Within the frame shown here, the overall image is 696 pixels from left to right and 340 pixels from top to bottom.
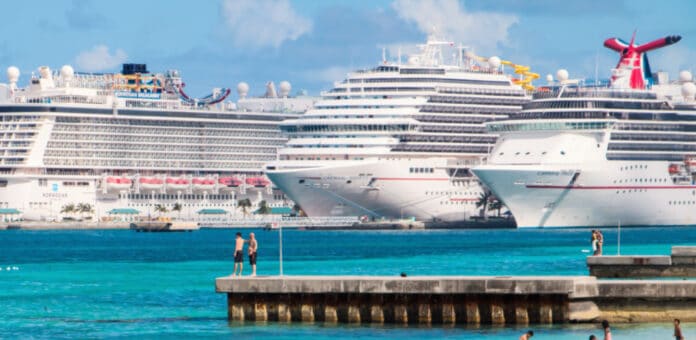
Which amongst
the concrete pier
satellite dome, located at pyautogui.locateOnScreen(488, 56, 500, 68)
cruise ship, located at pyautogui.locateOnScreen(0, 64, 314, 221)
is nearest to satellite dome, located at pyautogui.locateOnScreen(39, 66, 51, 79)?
cruise ship, located at pyautogui.locateOnScreen(0, 64, 314, 221)

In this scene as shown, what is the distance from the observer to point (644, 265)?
52000 mm

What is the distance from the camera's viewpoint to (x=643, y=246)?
87375 mm

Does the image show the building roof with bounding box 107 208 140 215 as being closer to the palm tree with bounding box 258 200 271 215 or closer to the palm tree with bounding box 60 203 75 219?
the palm tree with bounding box 60 203 75 219

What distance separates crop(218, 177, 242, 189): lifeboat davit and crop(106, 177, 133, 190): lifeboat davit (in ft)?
30.7

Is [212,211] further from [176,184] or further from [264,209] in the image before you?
[264,209]

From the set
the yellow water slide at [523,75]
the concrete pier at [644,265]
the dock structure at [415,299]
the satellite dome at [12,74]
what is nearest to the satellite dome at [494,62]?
the yellow water slide at [523,75]

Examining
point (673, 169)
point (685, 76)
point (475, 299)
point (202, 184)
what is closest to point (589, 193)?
point (673, 169)

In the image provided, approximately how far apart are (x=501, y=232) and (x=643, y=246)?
37466 mm

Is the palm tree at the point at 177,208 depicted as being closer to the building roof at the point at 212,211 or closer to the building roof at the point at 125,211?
the building roof at the point at 212,211

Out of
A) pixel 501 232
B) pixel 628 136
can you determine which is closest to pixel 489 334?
pixel 628 136

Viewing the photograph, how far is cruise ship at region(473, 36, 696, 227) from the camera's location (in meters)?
111

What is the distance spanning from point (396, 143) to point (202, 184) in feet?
123

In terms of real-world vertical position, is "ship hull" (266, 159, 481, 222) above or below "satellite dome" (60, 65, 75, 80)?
below

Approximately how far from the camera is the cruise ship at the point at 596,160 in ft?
365
